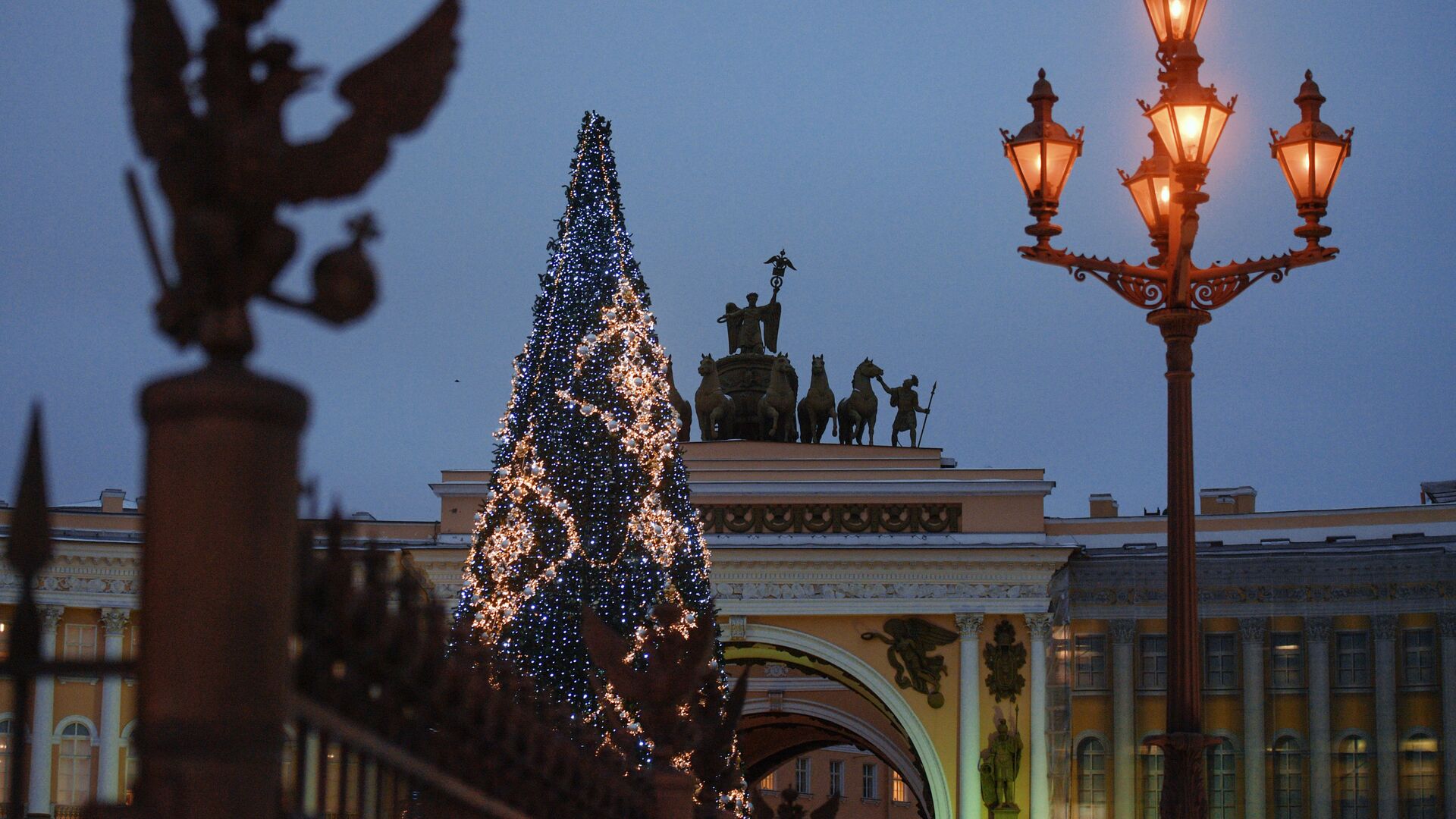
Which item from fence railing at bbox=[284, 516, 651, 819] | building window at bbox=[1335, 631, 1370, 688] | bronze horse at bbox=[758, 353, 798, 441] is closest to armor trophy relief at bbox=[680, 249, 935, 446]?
bronze horse at bbox=[758, 353, 798, 441]

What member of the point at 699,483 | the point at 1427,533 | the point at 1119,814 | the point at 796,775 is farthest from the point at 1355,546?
the point at 796,775

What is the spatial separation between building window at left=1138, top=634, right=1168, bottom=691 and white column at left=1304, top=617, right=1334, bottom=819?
82.0 inches

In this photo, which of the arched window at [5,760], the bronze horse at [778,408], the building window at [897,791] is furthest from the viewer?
the building window at [897,791]

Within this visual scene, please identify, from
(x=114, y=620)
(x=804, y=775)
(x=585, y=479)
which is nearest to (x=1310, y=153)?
(x=585, y=479)

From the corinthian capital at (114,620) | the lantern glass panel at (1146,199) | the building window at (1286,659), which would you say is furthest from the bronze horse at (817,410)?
the lantern glass panel at (1146,199)

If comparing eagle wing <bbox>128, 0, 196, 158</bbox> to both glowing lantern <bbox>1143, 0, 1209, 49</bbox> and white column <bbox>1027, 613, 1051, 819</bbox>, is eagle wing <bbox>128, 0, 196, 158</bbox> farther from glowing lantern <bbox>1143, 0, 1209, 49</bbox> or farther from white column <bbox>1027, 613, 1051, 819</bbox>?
white column <bbox>1027, 613, 1051, 819</bbox>

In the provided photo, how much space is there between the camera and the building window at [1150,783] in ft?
95.1

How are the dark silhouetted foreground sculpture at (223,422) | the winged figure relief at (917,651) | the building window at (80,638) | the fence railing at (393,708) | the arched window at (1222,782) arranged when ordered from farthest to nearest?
the arched window at (1222,782)
the winged figure relief at (917,651)
the building window at (80,638)
the fence railing at (393,708)
the dark silhouetted foreground sculpture at (223,422)

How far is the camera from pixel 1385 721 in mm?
28906

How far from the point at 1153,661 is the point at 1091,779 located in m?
2.03

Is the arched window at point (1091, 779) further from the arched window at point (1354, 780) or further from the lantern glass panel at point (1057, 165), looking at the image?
the lantern glass panel at point (1057, 165)

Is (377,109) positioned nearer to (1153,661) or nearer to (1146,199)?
(1146,199)

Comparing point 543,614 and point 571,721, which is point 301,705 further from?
point 543,614

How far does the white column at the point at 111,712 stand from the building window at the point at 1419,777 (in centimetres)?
1741
